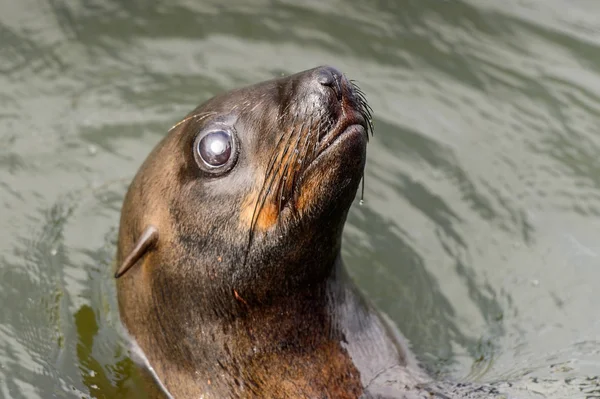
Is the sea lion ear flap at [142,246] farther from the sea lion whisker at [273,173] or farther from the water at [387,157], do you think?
the water at [387,157]

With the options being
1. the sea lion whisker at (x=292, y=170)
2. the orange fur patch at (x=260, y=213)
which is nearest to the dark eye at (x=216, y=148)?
the orange fur patch at (x=260, y=213)

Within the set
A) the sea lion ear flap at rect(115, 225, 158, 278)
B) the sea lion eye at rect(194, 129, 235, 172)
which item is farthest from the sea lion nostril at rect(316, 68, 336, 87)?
the sea lion ear flap at rect(115, 225, 158, 278)

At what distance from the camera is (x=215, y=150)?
513 centimetres

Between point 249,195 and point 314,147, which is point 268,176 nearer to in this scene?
point 249,195

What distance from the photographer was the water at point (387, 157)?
6488mm

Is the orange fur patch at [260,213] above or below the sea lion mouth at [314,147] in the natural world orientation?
below

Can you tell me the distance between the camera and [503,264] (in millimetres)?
7258

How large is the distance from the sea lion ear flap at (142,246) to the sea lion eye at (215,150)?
55cm

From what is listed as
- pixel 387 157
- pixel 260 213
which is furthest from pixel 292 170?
pixel 387 157

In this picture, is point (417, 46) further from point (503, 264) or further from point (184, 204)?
point (184, 204)

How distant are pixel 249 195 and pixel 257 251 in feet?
1.01

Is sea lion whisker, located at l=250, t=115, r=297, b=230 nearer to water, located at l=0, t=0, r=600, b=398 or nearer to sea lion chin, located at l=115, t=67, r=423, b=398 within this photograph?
sea lion chin, located at l=115, t=67, r=423, b=398

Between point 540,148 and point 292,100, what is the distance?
12.5 ft

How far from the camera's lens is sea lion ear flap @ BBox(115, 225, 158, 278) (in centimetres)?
541
